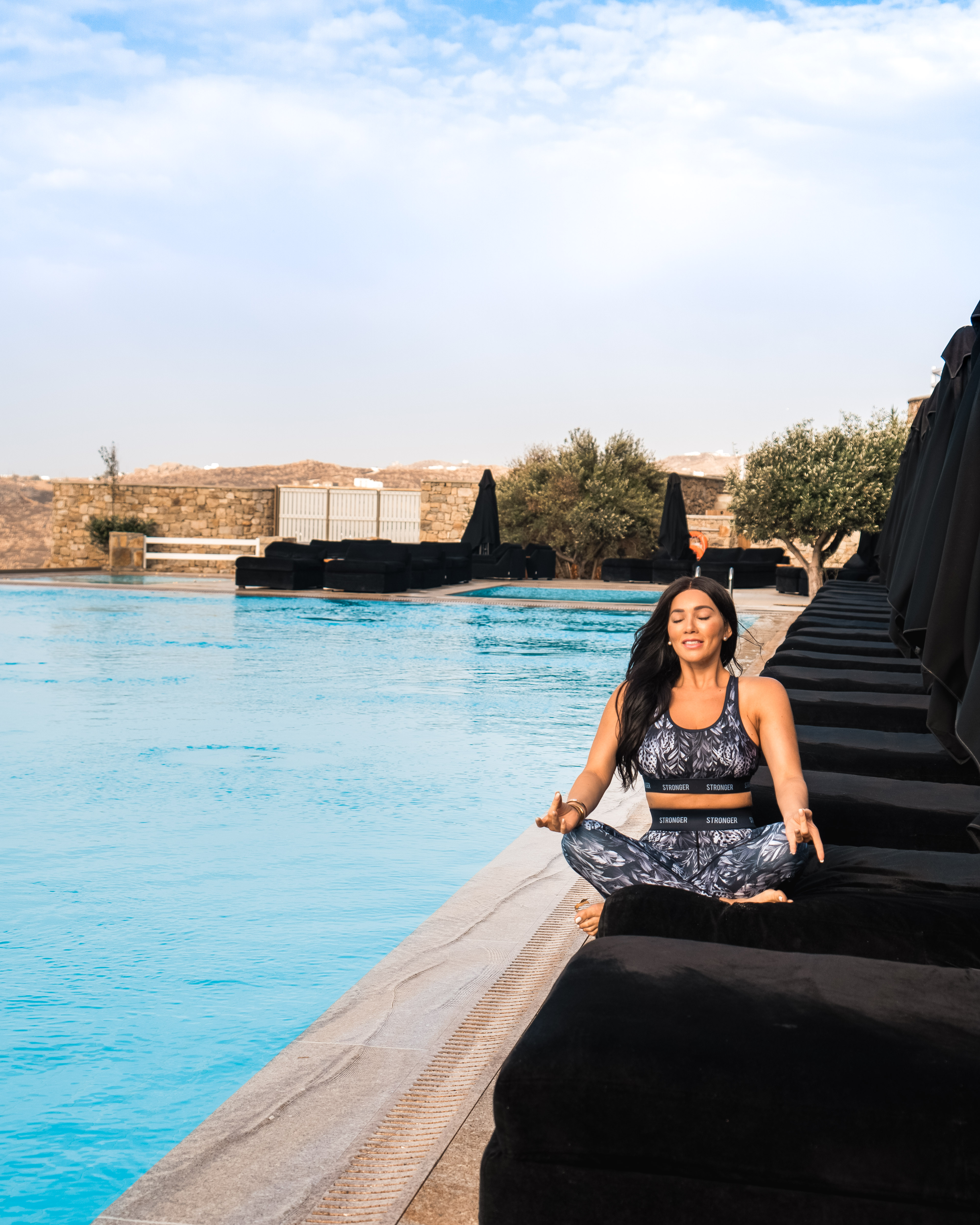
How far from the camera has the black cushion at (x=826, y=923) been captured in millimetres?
2160

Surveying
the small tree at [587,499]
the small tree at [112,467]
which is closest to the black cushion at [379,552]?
the small tree at [587,499]

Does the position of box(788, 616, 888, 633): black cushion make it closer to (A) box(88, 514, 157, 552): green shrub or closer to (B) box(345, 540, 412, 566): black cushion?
(B) box(345, 540, 412, 566): black cushion

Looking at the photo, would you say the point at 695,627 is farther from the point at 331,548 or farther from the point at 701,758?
the point at 331,548

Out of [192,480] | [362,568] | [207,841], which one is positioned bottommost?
[207,841]

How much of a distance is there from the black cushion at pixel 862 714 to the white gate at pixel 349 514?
2537 cm

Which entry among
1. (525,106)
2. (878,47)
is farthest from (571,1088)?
(525,106)

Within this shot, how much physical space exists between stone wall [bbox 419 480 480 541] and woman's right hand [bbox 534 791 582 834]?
26503 millimetres

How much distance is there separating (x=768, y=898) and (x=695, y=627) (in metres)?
0.84

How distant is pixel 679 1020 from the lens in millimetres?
1660

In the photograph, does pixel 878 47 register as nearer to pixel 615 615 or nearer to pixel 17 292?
pixel 615 615

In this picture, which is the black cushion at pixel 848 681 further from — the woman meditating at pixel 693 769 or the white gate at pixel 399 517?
the white gate at pixel 399 517

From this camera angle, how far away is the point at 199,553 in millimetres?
27422

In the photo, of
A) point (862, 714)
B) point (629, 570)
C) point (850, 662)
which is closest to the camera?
point (862, 714)

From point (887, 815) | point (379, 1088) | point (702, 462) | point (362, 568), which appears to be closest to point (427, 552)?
point (362, 568)
